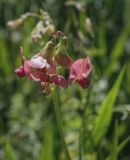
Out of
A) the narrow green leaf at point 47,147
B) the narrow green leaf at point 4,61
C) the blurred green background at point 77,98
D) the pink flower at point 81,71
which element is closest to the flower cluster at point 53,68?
the pink flower at point 81,71

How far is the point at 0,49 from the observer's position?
3.16 metres

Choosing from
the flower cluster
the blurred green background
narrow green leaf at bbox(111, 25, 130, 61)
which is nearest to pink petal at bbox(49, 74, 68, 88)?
the flower cluster

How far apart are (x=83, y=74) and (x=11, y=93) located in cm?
172

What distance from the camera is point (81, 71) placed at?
140 cm

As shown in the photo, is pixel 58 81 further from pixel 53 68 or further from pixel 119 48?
pixel 119 48

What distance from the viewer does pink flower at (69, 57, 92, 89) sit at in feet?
4.59

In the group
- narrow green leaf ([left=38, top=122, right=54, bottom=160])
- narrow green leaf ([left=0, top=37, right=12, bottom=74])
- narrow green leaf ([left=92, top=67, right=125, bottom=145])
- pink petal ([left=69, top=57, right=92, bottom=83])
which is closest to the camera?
pink petal ([left=69, top=57, right=92, bottom=83])

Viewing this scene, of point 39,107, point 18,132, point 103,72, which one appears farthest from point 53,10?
point 18,132

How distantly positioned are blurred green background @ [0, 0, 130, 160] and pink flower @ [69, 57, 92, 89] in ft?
1.47

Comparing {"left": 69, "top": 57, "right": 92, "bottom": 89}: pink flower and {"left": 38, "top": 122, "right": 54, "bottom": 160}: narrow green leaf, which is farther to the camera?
{"left": 38, "top": 122, "right": 54, "bottom": 160}: narrow green leaf

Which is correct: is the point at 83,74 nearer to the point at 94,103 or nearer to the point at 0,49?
the point at 94,103

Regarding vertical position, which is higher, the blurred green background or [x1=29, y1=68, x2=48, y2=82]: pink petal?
[x1=29, y1=68, x2=48, y2=82]: pink petal

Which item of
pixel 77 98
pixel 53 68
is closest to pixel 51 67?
pixel 53 68

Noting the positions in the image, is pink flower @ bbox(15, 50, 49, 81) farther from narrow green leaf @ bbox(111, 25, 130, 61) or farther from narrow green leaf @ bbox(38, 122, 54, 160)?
narrow green leaf @ bbox(111, 25, 130, 61)
